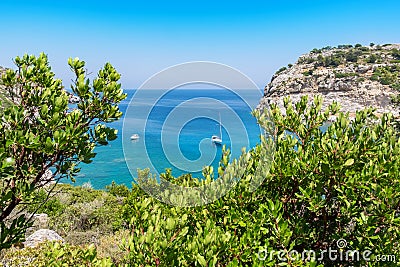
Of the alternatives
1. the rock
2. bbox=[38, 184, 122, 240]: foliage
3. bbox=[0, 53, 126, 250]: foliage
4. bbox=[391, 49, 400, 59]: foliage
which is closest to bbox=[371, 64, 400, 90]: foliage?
bbox=[391, 49, 400, 59]: foliage

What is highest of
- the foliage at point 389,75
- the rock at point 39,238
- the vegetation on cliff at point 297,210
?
the foliage at point 389,75

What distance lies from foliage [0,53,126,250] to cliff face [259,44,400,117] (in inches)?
1900

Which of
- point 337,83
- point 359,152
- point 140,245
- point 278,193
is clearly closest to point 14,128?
point 140,245

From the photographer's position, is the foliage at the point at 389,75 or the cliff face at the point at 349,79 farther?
the foliage at the point at 389,75

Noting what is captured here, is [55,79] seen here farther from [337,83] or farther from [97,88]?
[337,83]

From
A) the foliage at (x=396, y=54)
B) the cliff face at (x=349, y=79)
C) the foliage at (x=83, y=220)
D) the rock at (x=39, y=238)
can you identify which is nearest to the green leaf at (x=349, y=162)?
the rock at (x=39, y=238)

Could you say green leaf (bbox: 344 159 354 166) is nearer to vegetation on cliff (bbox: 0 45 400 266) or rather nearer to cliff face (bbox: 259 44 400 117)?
vegetation on cliff (bbox: 0 45 400 266)

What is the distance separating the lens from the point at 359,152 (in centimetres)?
324

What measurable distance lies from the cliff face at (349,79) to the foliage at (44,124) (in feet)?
158

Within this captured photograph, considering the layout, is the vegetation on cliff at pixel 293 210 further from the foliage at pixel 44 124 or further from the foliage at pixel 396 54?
the foliage at pixel 396 54

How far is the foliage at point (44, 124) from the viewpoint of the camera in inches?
103

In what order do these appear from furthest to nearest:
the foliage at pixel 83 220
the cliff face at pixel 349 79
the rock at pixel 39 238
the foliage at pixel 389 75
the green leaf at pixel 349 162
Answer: the foliage at pixel 389 75 → the cliff face at pixel 349 79 → the foliage at pixel 83 220 → the rock at pixel 39 238 → the green leaf at pixel 349 162

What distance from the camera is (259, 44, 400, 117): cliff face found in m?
53.3

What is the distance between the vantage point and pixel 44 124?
270cm
